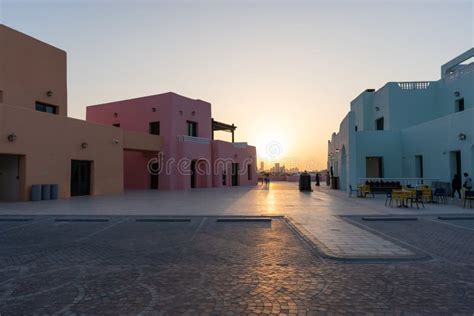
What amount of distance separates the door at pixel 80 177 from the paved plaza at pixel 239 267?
411 inches

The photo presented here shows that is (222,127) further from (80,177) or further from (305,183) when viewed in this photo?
(80,177)

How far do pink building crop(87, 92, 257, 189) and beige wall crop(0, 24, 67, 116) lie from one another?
7264mm

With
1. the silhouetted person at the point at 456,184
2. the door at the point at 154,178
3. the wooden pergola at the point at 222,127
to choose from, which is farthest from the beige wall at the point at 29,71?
the silhouetted person at the point at 456,184

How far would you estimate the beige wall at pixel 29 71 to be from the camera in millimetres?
17078

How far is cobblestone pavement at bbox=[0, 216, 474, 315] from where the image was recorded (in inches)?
139

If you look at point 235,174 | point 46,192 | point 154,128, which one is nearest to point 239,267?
point 46,192

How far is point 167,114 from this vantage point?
25891 mm

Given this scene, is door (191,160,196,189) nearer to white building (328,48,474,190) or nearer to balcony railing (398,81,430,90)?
white building (328,48,474,190)

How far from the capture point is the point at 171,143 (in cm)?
2578

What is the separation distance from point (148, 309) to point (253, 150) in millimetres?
33754

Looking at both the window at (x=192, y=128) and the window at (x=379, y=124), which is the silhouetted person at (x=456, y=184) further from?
the window at (x=192, y=128)

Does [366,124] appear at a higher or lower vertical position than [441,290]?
higher

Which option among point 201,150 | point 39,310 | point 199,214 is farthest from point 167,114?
point 39,310

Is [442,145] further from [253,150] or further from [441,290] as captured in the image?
[253,150]
